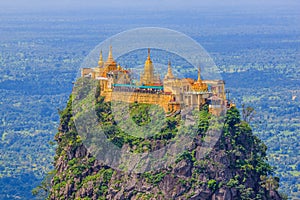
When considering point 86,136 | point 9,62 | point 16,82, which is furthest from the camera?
point 9,62

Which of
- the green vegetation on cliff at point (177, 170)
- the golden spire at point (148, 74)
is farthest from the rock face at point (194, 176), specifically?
the golden spire at point (148, 74)

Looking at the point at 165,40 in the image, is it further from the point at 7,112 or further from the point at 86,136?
the point at 7,112

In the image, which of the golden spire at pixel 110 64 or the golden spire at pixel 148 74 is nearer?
the golden spire at pixel 148 74

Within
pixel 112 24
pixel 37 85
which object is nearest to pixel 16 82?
pixel 37 85

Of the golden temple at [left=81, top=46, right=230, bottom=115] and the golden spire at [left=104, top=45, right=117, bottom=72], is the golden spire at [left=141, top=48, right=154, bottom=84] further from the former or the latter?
the golden spire at [left=104, top=45, right=117, bottom=72]

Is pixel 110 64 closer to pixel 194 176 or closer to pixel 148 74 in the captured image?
pixel 148 74

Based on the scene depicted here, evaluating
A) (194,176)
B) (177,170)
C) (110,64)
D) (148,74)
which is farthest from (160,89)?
(194,176)

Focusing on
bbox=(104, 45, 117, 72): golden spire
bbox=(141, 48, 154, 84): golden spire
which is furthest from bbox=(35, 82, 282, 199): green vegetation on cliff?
bbox=(104, 45, 117, 72): golden spire

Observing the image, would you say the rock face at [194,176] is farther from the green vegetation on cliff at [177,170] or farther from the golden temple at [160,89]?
the golden temple at [160,89]
